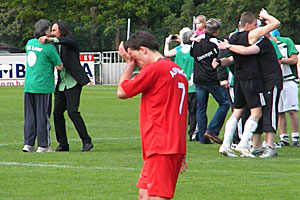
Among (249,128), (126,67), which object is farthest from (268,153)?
(126,67)

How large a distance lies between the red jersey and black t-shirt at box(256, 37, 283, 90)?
509cm

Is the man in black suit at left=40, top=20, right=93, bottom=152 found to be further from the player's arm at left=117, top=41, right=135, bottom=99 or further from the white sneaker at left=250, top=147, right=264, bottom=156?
the player's arm at left=117, top=41, right=135, bottom=99

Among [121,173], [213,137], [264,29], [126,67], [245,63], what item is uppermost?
[126,67]

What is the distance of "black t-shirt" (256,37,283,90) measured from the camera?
1116 centimetres

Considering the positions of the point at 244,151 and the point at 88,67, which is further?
the point at 88,67

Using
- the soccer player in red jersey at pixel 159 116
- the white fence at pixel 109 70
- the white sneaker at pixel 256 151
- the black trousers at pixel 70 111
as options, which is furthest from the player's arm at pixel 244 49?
the white fence at pixel 109 70

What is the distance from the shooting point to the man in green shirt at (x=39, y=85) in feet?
39.7

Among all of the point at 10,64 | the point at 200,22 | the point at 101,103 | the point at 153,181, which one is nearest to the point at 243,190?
the point at 153,181

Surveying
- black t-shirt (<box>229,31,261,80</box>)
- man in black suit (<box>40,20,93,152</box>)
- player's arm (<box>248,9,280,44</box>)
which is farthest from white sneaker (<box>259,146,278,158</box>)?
man in black suit (<box>40,20,93,152</box>)

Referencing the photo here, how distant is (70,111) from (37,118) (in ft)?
1.69

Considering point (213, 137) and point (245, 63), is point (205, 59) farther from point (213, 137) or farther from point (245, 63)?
point (245, 63)

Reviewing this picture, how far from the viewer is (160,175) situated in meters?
6.13

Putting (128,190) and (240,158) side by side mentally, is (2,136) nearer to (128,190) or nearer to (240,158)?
(240,158)

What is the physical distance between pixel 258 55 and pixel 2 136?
5.79 meters
